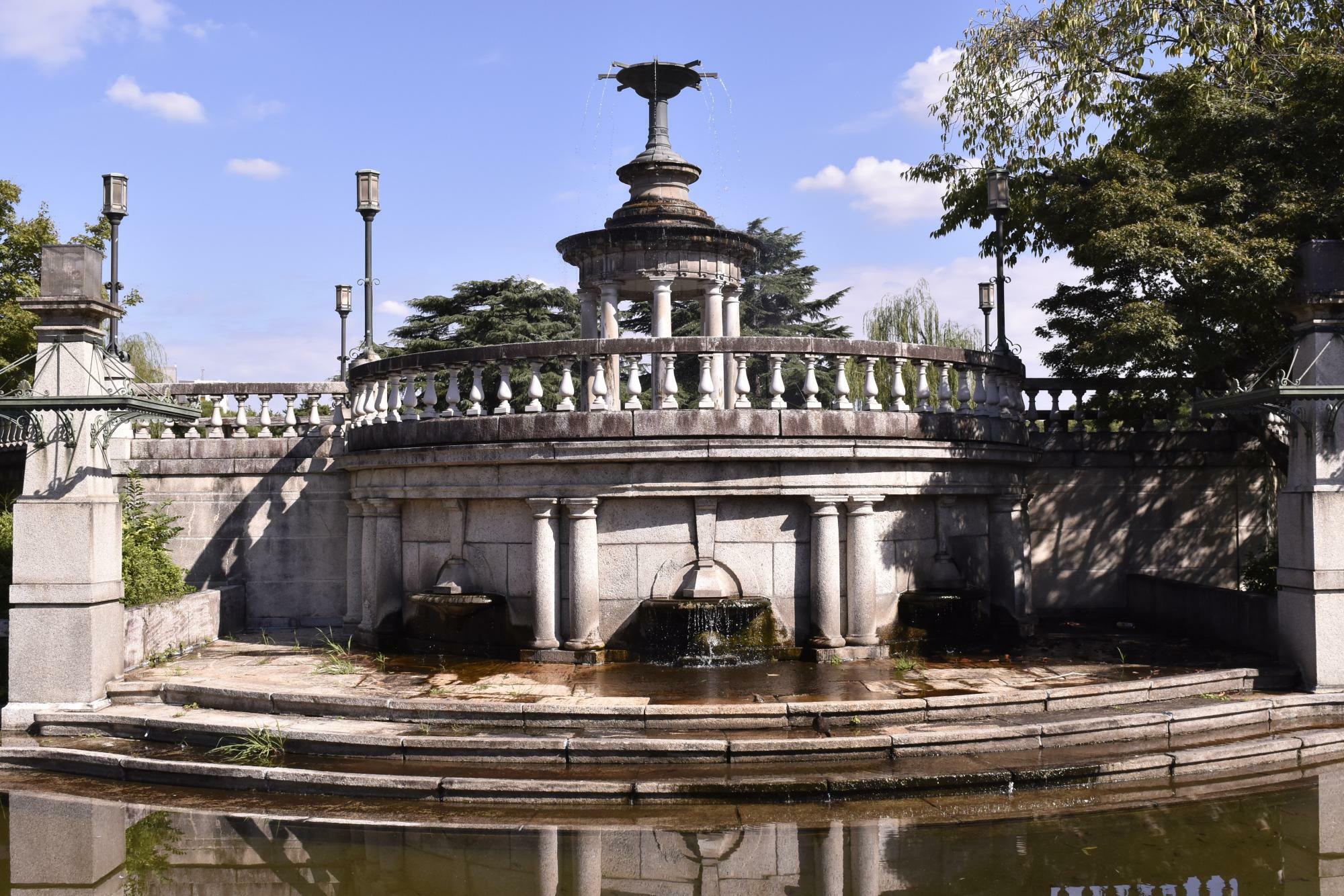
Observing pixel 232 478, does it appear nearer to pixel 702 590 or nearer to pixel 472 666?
pixel 472 666

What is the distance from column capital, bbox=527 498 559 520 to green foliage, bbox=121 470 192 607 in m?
4.39

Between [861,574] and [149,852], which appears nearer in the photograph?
[149,852]

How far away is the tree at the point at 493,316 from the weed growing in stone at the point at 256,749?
25.1 metres

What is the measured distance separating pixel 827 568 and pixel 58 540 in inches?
294

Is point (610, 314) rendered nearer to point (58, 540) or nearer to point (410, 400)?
point (410, 400)

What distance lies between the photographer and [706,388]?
10758 mm

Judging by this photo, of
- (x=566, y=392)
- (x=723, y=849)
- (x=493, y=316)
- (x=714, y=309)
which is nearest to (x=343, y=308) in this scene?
(x=493, y=316)

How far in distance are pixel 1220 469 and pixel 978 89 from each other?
26.8ft

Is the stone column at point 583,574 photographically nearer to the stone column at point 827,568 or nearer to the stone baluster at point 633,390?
the stone baluster at point 633,390

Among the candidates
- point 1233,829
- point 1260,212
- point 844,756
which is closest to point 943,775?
point 844,756

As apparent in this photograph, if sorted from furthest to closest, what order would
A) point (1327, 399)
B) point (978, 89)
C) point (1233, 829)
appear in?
point (978, 89) → point (1327, 399) → point (1233, 829)

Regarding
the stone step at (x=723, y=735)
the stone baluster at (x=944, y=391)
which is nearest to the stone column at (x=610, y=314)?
the stone baluster at (x=944, y=391)

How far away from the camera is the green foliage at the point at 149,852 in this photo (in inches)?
248

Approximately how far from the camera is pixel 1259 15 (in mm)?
15859
